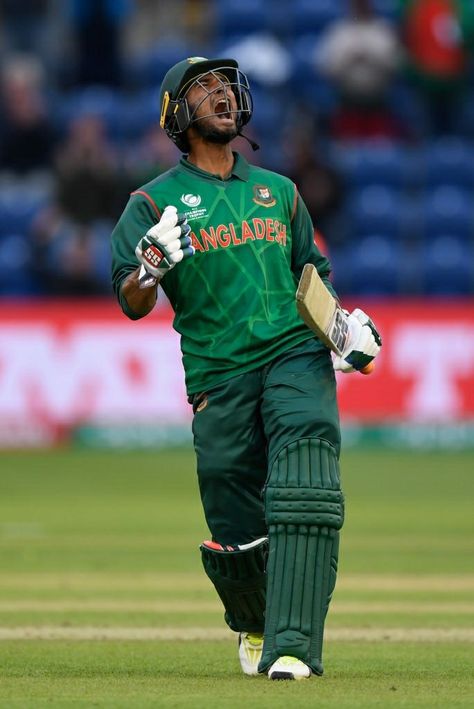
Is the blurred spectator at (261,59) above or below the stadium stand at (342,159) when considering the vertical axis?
above

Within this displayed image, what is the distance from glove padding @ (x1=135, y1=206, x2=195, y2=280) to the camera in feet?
18.9

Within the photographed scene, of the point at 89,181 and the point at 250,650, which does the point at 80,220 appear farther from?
the point at 250,650

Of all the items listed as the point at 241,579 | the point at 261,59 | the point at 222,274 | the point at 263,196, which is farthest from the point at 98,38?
the point at 241,579

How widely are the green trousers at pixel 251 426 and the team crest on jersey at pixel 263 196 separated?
524mm

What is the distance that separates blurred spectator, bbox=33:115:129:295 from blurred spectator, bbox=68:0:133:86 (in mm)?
1869

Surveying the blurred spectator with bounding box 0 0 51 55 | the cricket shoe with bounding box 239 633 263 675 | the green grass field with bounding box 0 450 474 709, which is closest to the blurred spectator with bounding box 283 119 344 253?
the green grass field with bounding box 0 450 474 709

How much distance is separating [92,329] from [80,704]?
1298cm

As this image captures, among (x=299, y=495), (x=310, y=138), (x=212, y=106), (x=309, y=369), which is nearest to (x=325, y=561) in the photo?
(x=299, y=495)

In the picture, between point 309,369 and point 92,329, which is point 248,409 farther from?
point 92,329

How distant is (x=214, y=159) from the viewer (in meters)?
6.36

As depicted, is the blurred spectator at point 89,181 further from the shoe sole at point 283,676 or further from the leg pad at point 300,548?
the shoe sole at point 283,676

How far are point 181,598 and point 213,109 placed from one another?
331 cm

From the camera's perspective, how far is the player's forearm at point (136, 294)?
594 centimetres

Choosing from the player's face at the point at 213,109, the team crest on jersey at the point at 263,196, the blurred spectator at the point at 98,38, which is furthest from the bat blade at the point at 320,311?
the blurred spectator at the point at 98,38
